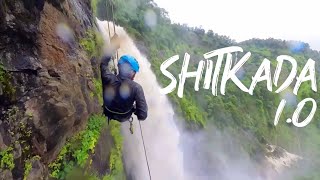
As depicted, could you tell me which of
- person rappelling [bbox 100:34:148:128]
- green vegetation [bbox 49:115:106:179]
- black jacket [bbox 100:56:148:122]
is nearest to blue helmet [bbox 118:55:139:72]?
person rappelling [bbox 100:34:148:128]

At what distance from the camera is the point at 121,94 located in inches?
A: 204

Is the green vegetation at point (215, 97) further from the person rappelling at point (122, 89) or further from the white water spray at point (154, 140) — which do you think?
the person rappelling at point (122, 89)

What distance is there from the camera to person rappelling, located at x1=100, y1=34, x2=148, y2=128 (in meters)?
5.10

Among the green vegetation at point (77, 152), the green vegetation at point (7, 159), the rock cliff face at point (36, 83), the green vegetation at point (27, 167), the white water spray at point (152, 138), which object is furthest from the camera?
the white water spray at point (152, 138)

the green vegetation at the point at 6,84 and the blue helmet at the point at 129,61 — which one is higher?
the blue helmet at the point at 129,61

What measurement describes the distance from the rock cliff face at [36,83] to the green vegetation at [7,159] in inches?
1.7

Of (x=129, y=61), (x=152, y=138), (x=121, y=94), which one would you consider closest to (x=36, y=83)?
(x=121, y=94)

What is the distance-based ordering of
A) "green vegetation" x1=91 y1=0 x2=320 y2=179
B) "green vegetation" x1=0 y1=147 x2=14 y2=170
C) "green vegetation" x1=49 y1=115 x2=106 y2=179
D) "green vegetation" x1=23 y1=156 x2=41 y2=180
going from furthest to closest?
"green vegetation" x1=91 y1=0 x2=320 y2=179 < "green vegetation" x1=49 y1=115 x2=106 y2=179 < "green vegetation" x1=23 y1=156 x2=41 y2=180 < "green vegetation" x1=0 y1=147 x2=14 y2=170

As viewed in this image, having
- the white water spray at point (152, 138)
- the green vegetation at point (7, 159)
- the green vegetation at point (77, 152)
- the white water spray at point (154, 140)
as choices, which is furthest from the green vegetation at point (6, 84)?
the white water spray at point (152, 138)

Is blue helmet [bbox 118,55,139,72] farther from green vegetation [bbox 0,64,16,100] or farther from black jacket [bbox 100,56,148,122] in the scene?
green vegetation [bbox 0,64,16,100]

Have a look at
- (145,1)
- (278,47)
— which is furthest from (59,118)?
(278,47)

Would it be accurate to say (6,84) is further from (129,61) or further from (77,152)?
(77,152)

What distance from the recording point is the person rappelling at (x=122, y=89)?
5.10 m

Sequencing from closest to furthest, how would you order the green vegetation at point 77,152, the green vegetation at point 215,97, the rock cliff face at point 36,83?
the rock cliff face at point 36,83 → the green vegetation at point 77,152 → the green vegetation at point 215,97
